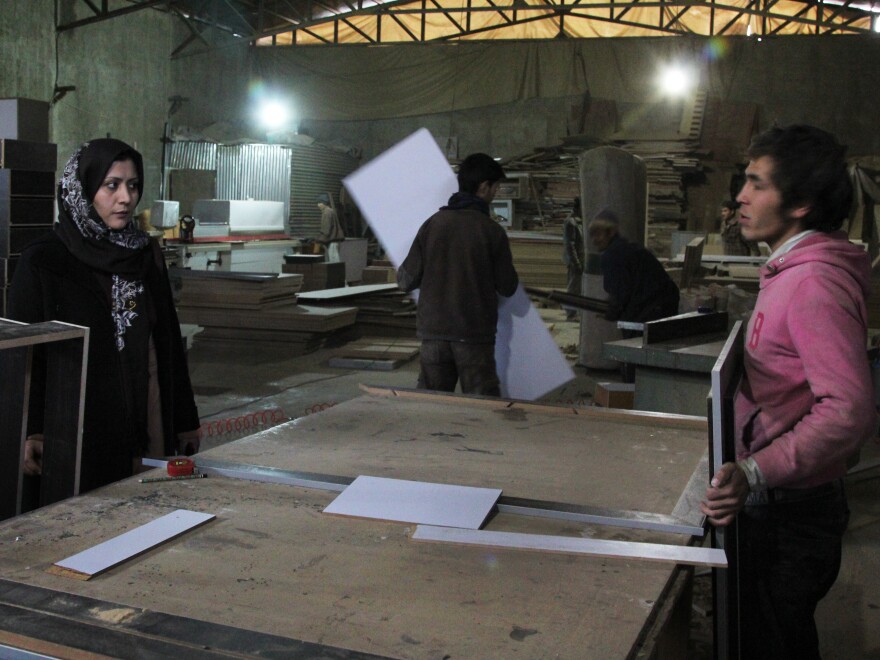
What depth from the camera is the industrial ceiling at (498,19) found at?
46.8 feet

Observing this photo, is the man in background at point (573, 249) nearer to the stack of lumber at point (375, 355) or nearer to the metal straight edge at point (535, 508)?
the stack of lumber at point (375, 355)

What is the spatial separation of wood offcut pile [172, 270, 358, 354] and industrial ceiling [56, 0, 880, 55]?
7.36 meters

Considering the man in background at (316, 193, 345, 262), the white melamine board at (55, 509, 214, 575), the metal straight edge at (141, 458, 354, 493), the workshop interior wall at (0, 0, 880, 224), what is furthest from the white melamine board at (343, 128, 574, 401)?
the man in background at (316, 193, 345, 262)

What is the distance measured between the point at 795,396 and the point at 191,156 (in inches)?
530

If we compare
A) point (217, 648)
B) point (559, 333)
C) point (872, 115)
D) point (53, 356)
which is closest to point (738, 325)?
point (217, 648)

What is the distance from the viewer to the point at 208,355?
25.2ft

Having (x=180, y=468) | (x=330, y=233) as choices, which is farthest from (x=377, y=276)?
(x=180, y=468)

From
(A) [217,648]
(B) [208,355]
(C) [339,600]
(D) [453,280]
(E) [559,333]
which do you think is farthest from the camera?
(E) [559,333]

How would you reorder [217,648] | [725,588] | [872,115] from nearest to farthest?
1. [217,648]
2. [725,588]
3. [872,115]

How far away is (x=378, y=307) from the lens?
Result: 8672mm

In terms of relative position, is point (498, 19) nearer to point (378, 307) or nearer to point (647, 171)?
point (647, 171)

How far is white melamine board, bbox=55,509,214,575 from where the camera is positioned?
4.52 ft

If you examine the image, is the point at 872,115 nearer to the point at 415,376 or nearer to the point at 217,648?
the point at 415,376

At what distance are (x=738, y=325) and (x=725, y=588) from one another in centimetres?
51
